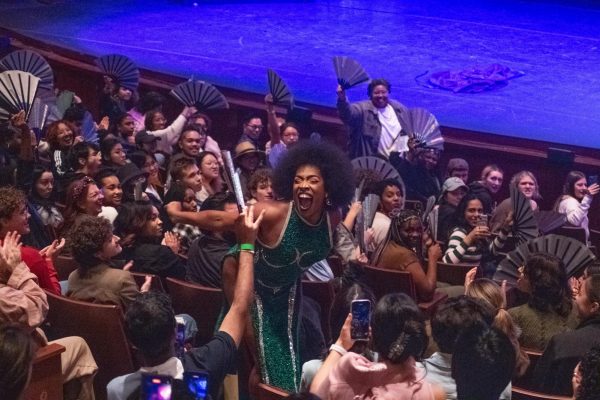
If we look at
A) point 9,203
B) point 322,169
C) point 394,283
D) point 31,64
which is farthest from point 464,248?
point 31,64

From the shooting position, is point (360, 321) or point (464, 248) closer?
point (360, 321)

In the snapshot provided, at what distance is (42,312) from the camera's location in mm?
3078

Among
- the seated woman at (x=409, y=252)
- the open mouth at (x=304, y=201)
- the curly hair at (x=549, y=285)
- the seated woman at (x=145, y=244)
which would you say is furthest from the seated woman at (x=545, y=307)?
the seated woman at (x=145, y=244)

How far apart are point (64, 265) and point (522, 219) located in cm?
251

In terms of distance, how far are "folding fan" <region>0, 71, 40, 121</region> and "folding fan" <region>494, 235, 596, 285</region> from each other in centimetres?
328

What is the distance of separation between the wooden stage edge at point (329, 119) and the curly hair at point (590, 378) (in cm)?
522

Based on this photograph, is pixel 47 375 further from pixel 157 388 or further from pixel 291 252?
pixel 157 388

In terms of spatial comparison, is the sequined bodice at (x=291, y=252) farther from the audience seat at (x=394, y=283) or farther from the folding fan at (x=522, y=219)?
the folding fan at (x=522, y=219)

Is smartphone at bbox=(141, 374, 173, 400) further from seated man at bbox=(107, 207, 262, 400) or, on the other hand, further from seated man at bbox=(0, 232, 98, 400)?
seated man at bbox=(0, 232, 98, 400)

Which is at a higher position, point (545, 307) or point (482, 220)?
point (545, 307)

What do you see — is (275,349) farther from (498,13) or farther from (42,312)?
(498,13)

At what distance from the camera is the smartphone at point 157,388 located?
1.93 m

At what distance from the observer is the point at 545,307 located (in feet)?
11.7

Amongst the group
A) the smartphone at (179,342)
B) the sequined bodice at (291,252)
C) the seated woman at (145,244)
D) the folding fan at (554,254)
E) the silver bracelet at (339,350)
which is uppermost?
the silver bracelet at (339,350)
